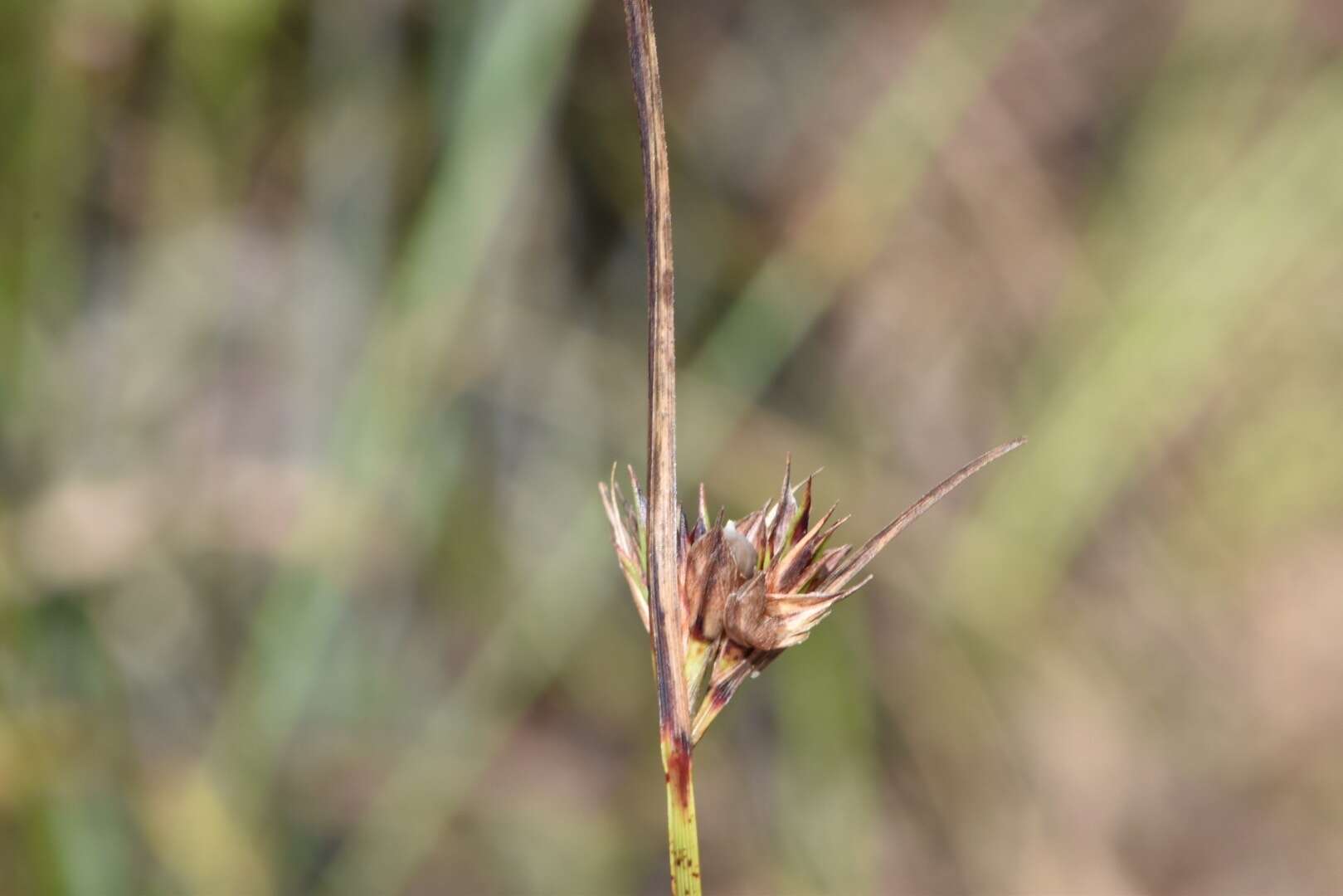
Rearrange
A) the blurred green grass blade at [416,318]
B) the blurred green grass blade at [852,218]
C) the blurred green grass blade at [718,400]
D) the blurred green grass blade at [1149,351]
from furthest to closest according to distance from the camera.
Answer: the blurred green grass blade at [1149,351]
the blurred green grass blade at [852,218]
the blurred green grass blade at [718,400]
the blurred green grass blade at [416,318]

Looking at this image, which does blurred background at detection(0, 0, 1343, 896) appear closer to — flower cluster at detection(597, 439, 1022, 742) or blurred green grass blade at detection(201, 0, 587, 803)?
blurred green grass blade at detection(201, 0, 587, 803)

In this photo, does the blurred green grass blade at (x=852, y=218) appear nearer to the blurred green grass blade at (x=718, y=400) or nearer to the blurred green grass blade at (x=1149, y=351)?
the blurred green grass blade at (x=718, y=400)

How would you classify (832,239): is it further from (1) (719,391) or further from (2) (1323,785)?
(2) (1323,785)

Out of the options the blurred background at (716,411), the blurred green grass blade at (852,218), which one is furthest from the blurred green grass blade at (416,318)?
the blurred green grass blade at (852,218)

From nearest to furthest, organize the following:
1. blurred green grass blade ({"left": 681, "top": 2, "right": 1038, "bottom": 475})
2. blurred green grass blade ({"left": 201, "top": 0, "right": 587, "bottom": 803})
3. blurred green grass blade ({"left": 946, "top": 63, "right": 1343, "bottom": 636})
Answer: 1. blurred green grass blade ({"left": 201, "top": 0, "right": 587, "bottom": 803})
2. blurred green grass blade ({"left": 681, "top": 2, "right": 1038, "bottom": 475})
3. blurred green grass blade ({"left": 946, "top": 63, "right": 1343, "bottom": 636})

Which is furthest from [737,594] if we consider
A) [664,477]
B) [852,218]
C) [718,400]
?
[852,218]

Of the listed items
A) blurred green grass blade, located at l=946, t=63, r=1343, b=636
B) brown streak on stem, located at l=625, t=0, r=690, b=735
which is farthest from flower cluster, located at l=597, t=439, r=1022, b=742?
blurred green grass blade, located at l=946, t=63, r=1343, b=636
